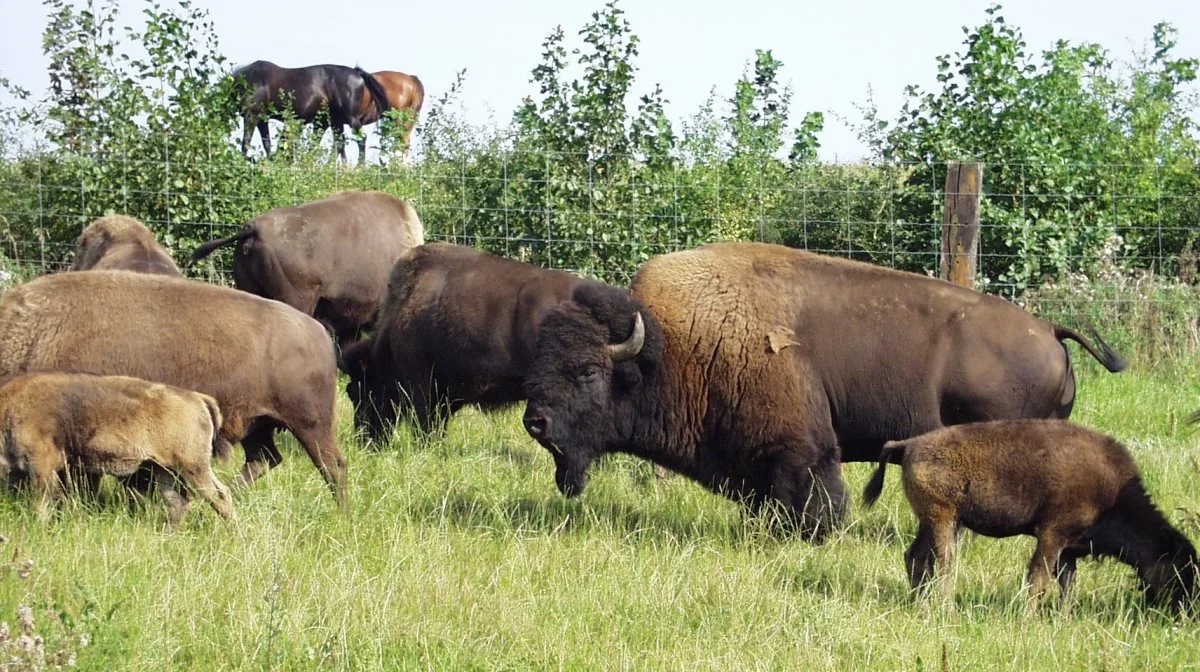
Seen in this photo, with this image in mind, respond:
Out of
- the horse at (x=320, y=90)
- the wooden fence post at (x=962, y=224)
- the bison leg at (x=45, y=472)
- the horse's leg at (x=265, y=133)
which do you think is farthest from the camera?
the horse at (x=320, y=90)

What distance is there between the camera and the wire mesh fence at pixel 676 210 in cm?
1357

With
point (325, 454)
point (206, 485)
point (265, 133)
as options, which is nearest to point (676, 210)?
point (325, 454)

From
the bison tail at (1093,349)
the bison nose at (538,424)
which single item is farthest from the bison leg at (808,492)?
the bison tail at (1093,349)

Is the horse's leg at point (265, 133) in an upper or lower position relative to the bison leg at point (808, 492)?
upper

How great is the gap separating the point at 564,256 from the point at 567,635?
845 cm

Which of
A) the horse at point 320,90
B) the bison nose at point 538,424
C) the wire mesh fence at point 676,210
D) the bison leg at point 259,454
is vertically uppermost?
the horse at point 320,90

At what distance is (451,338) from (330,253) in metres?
2.91

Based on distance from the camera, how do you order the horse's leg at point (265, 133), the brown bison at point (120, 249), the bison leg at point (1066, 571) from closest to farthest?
the bison leg at point (1066, 571), the brown bison at point (120, 249), the horse's leg at point (265, 133)

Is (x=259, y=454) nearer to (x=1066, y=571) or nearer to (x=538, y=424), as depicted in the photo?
(x=538, y=424)

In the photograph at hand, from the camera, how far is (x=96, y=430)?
7008mm

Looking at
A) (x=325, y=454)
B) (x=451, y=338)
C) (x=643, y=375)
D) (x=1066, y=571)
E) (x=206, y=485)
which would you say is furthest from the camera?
(x=451, y=338)

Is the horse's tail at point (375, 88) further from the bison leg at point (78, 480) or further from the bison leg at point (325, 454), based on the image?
the bison leg at point (78, 480)

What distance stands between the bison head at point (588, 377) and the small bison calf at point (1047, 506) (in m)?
2.01

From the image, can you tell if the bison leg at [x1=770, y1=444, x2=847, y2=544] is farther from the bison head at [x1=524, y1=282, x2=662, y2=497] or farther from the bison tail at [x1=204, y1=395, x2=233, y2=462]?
the bison tail at [x1=204, y1=395, x2=233, y2=462]
